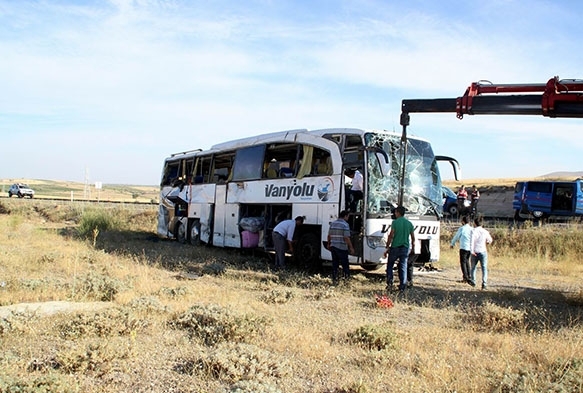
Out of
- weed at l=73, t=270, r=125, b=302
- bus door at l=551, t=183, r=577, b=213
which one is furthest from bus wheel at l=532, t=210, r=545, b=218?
weed at l=73, t=270, r=125, b=302

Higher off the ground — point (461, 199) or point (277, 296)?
point (461, 199)

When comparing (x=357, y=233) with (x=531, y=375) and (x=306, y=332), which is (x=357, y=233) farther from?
(x=531, y=375)

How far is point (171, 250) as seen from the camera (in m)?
16.7

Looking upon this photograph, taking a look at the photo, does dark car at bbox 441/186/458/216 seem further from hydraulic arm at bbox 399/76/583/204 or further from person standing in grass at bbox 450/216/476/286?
hydraulic arm at bbox 399/76/583/204

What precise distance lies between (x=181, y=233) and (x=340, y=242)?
10.1 meters

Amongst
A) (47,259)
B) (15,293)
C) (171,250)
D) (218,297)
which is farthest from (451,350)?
(171,250)

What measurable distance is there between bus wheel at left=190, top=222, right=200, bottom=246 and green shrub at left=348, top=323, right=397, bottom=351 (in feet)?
40.5

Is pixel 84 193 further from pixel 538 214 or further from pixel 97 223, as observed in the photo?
pixel 538 214

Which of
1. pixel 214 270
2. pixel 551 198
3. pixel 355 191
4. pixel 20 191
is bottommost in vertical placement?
pixel 214 270

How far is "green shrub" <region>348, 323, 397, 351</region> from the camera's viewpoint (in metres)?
6.16

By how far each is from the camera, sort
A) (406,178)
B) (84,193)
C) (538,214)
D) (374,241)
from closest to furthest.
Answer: (374,241) < (406,178) < (538,214) < (84,193)

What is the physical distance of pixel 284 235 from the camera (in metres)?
12.9

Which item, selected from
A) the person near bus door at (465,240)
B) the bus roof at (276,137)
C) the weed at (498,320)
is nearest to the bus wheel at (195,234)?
the bus roof at (276,137)

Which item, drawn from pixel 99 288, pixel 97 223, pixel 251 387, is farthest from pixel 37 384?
pixel 97 223
